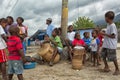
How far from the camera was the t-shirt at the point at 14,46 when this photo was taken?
665cm

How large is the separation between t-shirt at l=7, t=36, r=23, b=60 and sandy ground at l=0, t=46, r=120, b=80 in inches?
55.5

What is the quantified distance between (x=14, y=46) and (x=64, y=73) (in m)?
2.40

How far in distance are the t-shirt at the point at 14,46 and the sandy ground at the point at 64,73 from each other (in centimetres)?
141

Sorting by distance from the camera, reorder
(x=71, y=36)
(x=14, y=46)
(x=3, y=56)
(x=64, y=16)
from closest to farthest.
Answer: (x=14, y=46), (x=3, y=56), (x=71, y=36), (x=64, y=16)

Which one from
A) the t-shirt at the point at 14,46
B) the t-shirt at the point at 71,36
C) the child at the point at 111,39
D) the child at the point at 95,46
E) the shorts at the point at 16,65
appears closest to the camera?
the t-shirt at the point at 14,46

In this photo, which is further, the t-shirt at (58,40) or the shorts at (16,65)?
the t-shirt at (58,40)

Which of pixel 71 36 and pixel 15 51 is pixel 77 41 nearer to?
pixel 71 36

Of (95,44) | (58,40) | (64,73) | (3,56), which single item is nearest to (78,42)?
(95,44)

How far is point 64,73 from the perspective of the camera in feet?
28.2

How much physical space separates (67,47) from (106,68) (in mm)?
2075

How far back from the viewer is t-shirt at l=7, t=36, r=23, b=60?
21.8 feet

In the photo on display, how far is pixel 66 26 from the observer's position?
1114cm

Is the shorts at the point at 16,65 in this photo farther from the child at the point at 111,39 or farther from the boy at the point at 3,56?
the child at the point at 111,39

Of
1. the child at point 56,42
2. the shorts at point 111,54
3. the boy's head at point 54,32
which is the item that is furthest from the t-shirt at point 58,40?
the shorts at point 111,54
